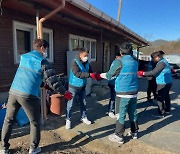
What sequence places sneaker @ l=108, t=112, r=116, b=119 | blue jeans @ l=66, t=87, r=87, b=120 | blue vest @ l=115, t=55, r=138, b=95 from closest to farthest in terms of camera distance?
blue vest @ l=115, t=55, r=138, b=95
blue jeans @ l=66, t=87, r=87, b=120
sneaker @ l=108, t=112, r=116, b=119

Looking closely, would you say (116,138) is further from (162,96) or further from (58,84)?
(162,96)

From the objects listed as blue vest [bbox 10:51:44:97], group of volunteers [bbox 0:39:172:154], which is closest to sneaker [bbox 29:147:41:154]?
group of volunteers [bbox 0:39:172:154]

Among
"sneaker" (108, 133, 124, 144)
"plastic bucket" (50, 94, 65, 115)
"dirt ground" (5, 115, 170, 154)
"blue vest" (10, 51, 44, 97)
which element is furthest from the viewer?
"plastic bucket" (50, 94, 65, 115)

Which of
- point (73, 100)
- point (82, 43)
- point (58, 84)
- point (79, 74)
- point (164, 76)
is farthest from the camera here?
point (82, 43)

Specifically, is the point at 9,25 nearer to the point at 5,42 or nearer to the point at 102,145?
the point at 5,42

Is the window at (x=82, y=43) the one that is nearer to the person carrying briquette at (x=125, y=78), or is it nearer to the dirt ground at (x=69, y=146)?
the person carrying briquette at (x=125, y=78)

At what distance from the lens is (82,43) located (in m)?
9.12

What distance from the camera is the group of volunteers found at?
9.28ft

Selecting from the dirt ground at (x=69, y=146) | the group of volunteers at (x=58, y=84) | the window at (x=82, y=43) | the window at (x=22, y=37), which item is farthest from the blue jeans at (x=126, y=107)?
the window at (x=82, y=43)

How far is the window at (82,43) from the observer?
8109 mm

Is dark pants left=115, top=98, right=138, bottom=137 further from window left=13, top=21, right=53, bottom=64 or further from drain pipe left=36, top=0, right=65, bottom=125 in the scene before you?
window left=13, top=21, right=53, bottom=64

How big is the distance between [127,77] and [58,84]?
1.20 m

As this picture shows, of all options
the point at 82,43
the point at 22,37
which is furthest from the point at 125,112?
the point at 82,43

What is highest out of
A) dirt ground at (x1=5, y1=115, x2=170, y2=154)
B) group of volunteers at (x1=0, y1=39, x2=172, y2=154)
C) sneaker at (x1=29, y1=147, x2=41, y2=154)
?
group of volunteers at (x1=0, y1=39, x2=172, y2=154)
